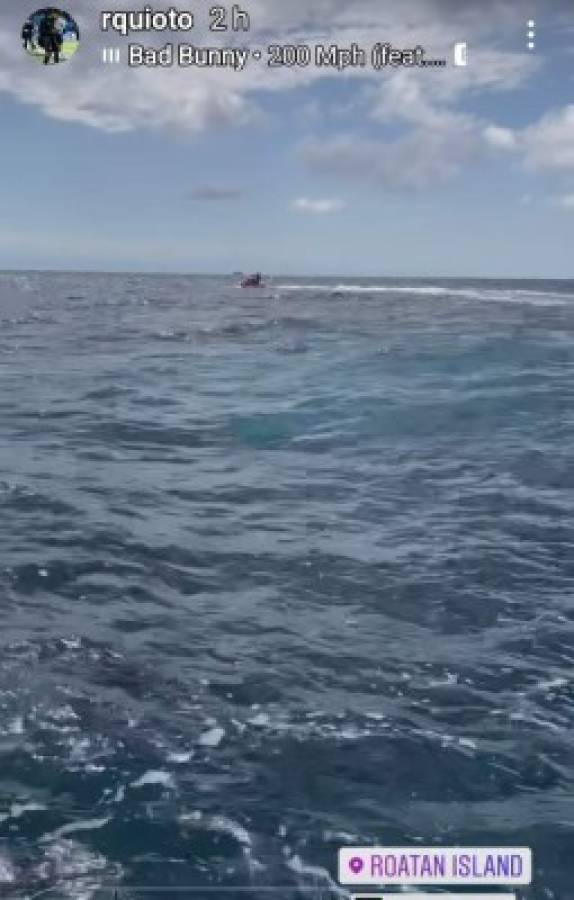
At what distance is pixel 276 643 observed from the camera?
10.5 metres

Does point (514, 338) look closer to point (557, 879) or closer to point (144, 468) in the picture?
point (144, 468)

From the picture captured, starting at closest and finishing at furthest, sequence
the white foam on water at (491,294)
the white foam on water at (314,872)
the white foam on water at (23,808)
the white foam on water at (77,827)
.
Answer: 1. the white foam on water at (314,872)
2. the white foam on water at (77,827)
3. the white foam on water at (23,808)
4. the white foam on water at (491,294)

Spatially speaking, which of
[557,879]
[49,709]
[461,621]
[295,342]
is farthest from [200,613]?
[295,342]

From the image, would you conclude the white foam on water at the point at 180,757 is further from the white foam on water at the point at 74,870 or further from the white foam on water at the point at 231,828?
the white foam on water at the point at 74,870

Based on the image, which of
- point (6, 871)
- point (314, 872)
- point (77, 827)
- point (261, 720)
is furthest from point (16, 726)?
point (314, 872)

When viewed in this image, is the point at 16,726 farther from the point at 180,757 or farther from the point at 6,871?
the point at 6,871

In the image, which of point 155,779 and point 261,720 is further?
point 261,720

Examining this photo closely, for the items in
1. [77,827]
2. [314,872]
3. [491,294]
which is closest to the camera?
Answer: [314,872]

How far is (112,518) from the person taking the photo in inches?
591

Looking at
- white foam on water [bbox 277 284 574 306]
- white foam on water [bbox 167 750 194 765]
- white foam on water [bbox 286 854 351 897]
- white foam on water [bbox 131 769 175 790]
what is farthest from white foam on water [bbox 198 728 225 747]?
white foam on water [bbox 277 284 574 306]

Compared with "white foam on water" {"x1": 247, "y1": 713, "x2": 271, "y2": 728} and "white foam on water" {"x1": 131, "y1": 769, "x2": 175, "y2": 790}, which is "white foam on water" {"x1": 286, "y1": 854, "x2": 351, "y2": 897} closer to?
"white foam on water" {"x1": 131, "y1": 769, "x2": 175, "y2": 790}

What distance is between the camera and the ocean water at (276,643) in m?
7.11

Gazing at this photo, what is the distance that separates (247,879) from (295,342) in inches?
1409

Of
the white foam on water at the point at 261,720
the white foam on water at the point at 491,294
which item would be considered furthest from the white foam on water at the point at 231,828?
the white foam on water at the point at 491,294
